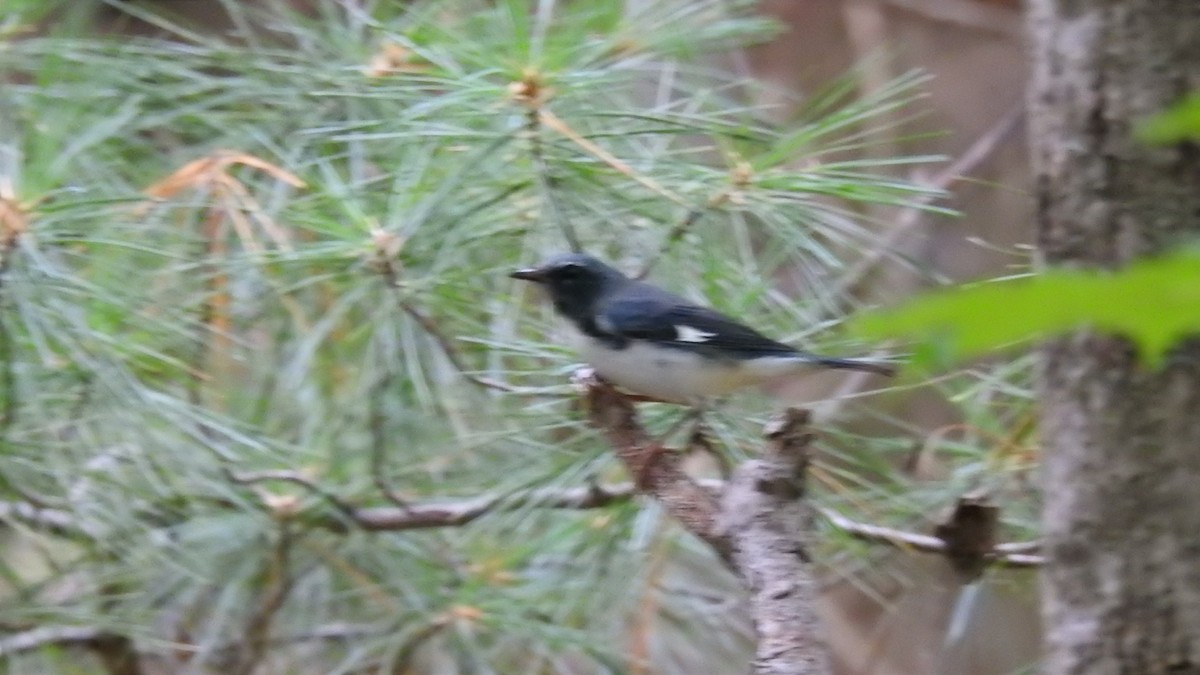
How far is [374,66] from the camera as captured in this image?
1209 millimetres

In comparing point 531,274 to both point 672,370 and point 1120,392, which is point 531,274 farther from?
point 1120,392

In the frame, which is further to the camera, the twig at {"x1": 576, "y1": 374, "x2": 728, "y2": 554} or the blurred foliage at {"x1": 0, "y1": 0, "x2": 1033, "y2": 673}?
the blurred foliage at {"x1": 0, "y1": 0, "x2": 1033, "y2": 673}

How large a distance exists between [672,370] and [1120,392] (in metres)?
0.44

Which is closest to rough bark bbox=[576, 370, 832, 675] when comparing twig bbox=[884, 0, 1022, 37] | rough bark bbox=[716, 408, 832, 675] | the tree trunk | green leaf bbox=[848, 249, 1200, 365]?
rough bark bbox=[716, 408, 832, 675]

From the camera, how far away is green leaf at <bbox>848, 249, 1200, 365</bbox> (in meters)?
0.23

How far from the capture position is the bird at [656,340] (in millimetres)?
964

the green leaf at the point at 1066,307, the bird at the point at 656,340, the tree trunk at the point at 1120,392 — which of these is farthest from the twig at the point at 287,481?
the green leaf at the point at 1066,307

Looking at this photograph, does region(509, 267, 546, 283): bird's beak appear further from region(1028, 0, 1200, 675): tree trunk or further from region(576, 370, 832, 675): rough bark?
region(1028, 0, 1200, 675): tree trunk

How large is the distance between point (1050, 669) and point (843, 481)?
2.44ft

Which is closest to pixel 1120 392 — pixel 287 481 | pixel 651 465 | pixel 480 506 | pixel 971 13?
pixel 651 465

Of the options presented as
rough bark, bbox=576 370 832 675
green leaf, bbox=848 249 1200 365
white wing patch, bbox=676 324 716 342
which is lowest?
rough bark, bbox=576 370 832 675

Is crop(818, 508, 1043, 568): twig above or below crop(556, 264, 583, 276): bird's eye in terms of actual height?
below

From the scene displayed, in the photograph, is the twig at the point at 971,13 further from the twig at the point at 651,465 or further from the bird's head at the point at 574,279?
the twig at the point at 651,465

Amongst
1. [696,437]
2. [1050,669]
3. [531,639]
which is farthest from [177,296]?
[1050,669]
